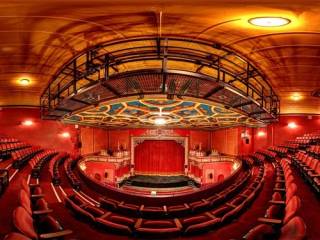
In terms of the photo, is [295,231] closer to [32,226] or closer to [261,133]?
[32,226]

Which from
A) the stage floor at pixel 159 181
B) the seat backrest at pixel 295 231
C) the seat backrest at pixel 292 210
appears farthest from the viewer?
the stage floor at pixel 159 181

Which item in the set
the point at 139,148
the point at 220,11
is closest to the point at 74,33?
the point at 220,11

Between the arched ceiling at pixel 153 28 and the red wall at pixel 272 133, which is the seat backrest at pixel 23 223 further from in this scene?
the red wall at pixel 272 133

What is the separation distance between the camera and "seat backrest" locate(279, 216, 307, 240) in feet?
6.01

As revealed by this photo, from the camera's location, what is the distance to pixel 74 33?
3701 mm

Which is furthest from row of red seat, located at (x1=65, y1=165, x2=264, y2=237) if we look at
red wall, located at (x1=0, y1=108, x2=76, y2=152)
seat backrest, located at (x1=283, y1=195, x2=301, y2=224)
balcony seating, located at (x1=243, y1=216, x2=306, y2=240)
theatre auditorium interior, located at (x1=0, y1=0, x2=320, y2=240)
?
red wall, located at (x1=0, y1=108, x2=76, y2=152)

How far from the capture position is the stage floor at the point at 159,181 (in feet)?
52.7

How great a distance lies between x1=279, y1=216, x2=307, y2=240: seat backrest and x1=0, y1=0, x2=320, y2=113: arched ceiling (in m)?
1.65

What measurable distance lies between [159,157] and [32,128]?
9.38m

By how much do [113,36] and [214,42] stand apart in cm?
153

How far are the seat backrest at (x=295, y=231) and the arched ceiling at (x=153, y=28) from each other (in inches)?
65.0

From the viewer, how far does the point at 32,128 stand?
9906 millimetres

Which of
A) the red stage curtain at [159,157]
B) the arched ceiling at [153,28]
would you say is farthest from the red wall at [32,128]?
the red stage curtain at [159,157]

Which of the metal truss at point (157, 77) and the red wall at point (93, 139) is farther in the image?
the red wall at point (93, 139)
